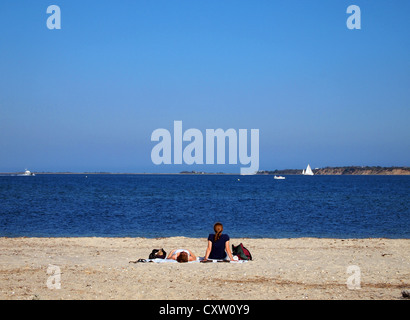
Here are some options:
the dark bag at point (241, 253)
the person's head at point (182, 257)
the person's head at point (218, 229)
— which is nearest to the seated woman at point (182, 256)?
the person's head at point (182, 257)

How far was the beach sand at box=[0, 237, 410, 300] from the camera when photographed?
929 centimetres

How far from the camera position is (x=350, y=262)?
13664 millimetres

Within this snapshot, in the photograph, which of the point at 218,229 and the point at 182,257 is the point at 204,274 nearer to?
the point at 182,257

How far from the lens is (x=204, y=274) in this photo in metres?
11.4

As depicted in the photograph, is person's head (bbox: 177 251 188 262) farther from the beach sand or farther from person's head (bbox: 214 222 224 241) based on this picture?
person's head (bbox: 214 222 224 241)

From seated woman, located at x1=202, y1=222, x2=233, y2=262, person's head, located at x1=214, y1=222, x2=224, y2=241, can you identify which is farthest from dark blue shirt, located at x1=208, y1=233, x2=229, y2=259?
person's head, located at x1=214, y1=222, x2=224, y2=241

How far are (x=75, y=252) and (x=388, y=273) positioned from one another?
32.7 feet

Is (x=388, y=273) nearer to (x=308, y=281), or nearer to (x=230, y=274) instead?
(x=308, y=281)

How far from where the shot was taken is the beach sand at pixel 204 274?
30.5 feet

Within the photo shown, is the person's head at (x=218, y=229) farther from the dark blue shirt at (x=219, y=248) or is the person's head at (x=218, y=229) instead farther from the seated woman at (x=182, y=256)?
the seated woman at (x=182, y=256)

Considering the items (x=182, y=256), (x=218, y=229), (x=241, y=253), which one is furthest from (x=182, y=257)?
(x=241, y=253)
